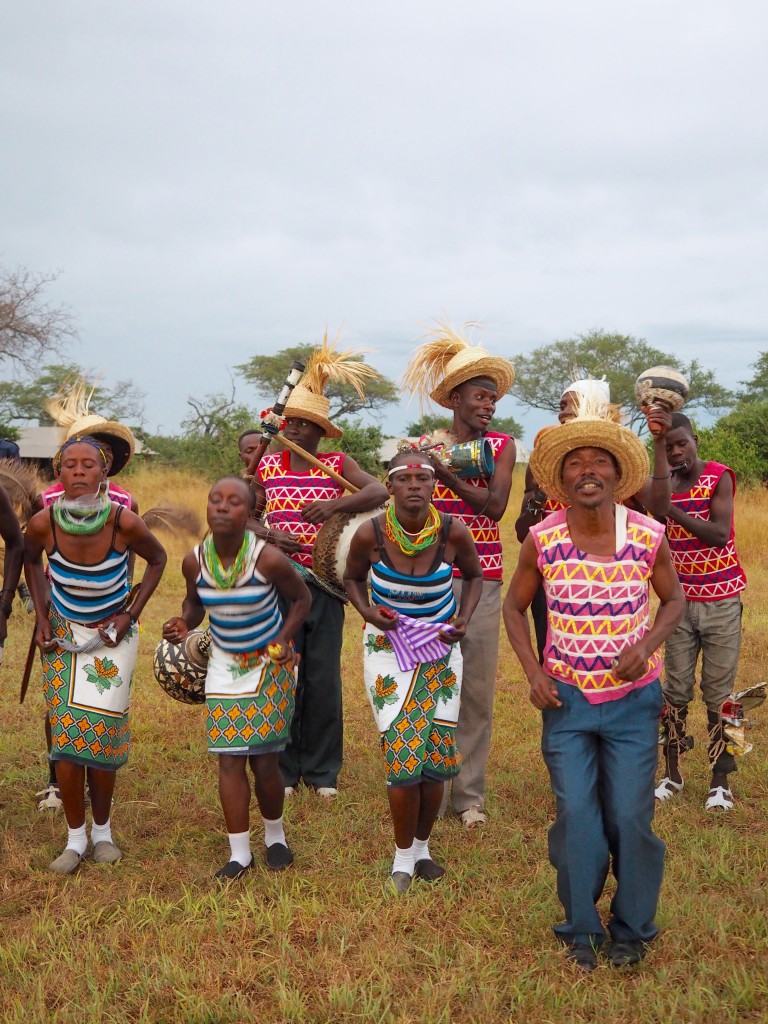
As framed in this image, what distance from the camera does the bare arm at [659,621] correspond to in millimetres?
3512

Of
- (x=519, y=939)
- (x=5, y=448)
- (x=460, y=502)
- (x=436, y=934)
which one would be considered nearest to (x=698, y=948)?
(x=519, y=939)

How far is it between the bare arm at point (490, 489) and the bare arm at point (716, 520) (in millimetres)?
848

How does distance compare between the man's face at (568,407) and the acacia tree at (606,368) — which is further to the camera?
the acacia tree at (606,368)

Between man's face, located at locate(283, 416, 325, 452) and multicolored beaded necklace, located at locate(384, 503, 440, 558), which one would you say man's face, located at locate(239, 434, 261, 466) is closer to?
man's face, located at locate(283, 416, 325, 452)

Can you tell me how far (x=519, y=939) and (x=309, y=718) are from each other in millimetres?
2058

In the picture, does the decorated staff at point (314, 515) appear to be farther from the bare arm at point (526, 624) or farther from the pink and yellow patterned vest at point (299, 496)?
the bare arm at point (526, 624)

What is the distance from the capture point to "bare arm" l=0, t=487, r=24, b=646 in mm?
4574

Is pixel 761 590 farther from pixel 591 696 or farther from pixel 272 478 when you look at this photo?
pixel 591 696

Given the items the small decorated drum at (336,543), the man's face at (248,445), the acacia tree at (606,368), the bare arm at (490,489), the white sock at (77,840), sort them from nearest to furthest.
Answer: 1. the white sock at (77,840)
2. the bare arm at (490,489)
3. the small decorated drum at (336,543)
4. the man's face at (248,445)
5. the acacia tree at (606,368)

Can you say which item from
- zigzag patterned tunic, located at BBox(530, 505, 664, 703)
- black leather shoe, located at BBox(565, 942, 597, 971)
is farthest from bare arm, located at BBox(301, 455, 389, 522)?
black leather shoe, located at BBox(565, 942, 597, 971)

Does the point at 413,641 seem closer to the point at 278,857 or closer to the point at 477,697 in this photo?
the point at 477,697

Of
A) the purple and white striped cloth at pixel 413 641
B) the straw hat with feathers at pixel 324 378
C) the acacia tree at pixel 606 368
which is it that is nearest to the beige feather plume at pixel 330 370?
the straw hat with feathers at pixel 324 378

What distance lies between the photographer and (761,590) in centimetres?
1204

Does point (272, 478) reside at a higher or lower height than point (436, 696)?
higher
